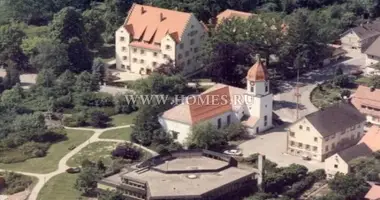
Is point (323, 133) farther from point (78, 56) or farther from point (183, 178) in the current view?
point (78, 56)

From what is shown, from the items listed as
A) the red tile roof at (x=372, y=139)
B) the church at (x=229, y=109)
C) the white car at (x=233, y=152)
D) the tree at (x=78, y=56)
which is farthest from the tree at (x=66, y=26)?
the red tile roof at (x=372, y=139)

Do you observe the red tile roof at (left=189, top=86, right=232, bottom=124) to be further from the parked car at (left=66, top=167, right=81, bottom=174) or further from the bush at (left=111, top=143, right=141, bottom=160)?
the parked car at (left=66, top=167, right=81, bottom=174)

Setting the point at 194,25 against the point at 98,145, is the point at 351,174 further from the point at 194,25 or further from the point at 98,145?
the point at 194,25

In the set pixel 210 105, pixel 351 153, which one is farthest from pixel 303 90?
pixel 351 153

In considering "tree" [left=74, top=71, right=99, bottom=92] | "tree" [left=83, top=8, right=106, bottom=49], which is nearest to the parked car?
"tree" [left=74, top=71, right=99, bottom=92]

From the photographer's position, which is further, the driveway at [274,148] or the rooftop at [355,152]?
the driveway at [274,148]

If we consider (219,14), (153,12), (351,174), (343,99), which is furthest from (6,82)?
(351,174)

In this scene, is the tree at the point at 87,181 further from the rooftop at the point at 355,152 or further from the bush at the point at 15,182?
the rooftop at the point at 355,152
